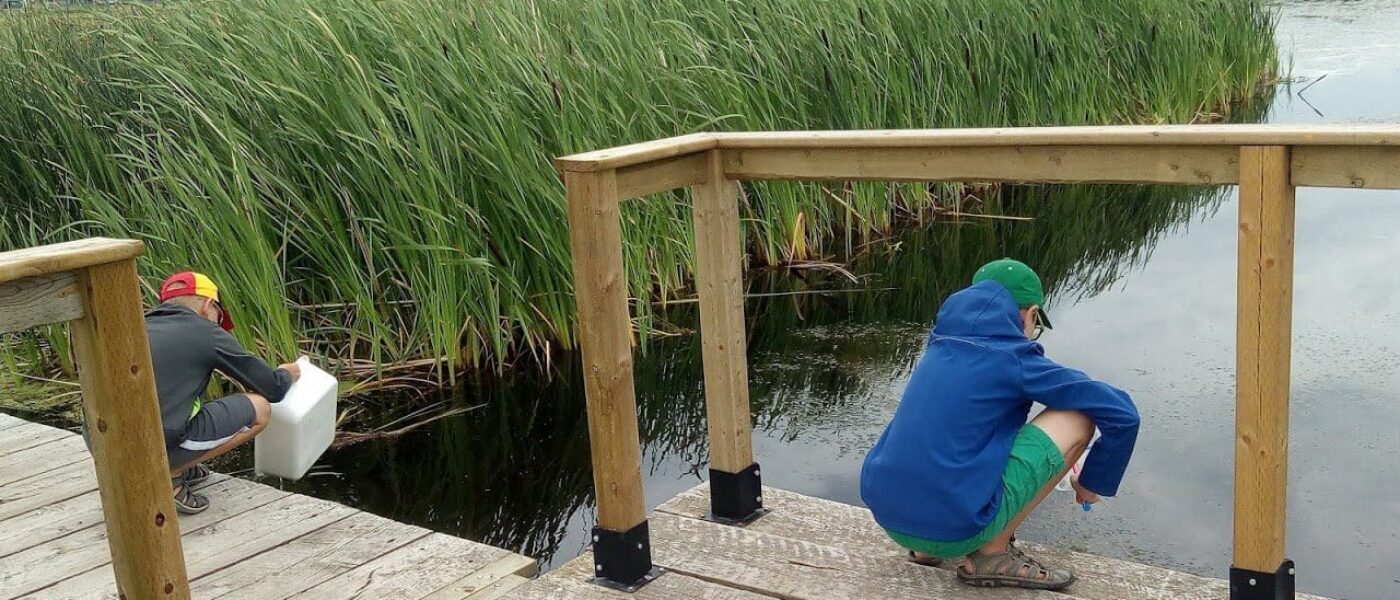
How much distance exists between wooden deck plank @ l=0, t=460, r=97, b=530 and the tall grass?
34.3 inches

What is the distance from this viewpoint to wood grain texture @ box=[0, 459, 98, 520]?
3848 millimetres

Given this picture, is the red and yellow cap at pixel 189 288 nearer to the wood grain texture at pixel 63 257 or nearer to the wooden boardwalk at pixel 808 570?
the wooden boardwalk at pixel 808 570

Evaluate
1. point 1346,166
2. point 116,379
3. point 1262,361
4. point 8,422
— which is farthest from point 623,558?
point 8,422

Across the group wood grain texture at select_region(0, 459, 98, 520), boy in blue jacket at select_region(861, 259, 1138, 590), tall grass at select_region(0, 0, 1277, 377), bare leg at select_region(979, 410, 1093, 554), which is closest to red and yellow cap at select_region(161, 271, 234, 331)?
wood grain texture at select_region(0, 459, 98, 520)

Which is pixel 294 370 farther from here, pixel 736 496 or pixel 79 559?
pixel 736 496

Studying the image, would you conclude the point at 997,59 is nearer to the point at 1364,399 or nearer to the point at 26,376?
the point at 1364,399

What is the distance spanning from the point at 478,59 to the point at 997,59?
3.87 m

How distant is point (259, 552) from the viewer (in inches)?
136

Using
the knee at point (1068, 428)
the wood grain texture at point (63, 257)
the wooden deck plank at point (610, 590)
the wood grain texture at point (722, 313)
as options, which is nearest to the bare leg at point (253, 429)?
the wooden deck plank at point (610, 590)

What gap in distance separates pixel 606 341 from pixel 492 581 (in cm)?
72

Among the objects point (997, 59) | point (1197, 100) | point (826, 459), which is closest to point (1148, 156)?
point (826, 459)

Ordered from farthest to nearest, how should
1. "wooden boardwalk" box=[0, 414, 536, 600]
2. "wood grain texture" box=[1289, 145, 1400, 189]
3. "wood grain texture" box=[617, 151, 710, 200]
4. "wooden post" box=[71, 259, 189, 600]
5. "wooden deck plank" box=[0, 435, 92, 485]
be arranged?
"wooden deck plank" box=[0, 435, 92, 485], "wooden boardwalk" box=[0, 414, 536, 600], "wood grain texture" box=[617, 151, 710, 200], "wood grain texture" box=[1289, 145, 1400, 189], "wooden post" box=[71, 259, 189, 600]

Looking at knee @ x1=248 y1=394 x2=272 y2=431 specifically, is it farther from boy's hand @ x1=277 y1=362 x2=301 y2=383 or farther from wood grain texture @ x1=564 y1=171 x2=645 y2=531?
wood grain texture @ x1=564 y1=171 x2=645 y2=531

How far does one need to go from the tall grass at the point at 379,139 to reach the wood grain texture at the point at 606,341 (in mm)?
2059
